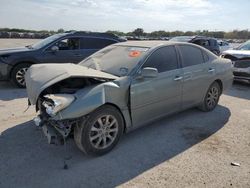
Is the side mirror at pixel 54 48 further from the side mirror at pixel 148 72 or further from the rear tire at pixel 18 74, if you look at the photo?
the side mirror at pixel 148 72

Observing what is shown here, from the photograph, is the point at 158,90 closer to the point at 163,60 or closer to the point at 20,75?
the point at 163,60

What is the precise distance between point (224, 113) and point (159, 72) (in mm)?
2266

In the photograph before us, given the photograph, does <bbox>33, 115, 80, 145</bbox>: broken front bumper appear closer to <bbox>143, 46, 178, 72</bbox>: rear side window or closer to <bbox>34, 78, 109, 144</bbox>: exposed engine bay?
<bbox>34, 78, 109, 144</bbox>: exposed engine bay

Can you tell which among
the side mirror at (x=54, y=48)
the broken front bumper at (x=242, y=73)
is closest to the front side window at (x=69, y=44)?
the side mirror at (x=54, y=48)

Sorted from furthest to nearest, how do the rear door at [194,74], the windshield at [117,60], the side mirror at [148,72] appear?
the rear door at [194,74] → the windshield at [117,60] → the side mirror at [148,72]

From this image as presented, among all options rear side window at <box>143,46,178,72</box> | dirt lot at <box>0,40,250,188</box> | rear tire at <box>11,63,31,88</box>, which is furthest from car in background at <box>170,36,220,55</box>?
rear side window at <box>143,46,178,72</box>

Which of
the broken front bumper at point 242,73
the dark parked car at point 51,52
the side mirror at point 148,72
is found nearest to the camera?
the side mirror at point 148,72

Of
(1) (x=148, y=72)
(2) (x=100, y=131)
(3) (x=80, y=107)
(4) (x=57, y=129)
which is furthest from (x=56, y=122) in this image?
(1) (x=148, y=72)

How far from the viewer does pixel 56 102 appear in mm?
3520

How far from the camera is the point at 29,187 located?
3215mm

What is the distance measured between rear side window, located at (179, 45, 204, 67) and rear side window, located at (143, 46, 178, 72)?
27 cm

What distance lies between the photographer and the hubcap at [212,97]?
236 inches

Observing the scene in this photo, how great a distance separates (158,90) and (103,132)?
48.8 inches

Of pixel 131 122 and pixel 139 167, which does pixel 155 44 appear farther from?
pixel 139 167
